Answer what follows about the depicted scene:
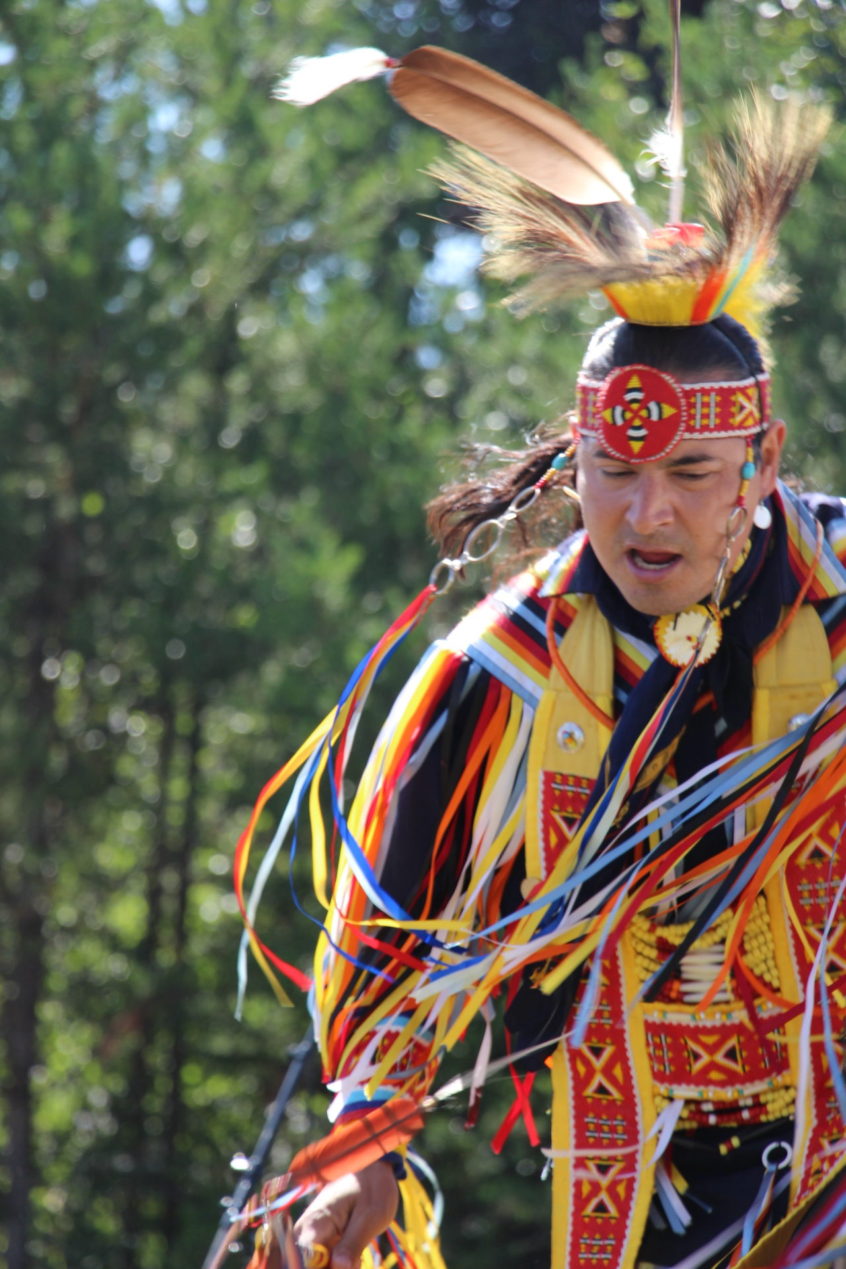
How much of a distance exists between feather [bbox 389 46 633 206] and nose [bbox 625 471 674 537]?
1.29 feet

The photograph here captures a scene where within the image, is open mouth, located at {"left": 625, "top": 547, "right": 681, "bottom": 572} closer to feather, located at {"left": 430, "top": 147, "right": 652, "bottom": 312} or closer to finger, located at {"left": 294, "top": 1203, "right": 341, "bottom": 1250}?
feather, located at {"left": 430, "top": 147, "right": 652, "bottom": 312}

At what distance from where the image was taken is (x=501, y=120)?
2.32m

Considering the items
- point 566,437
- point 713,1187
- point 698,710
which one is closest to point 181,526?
point 566,437

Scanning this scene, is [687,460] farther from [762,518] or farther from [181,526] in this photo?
[181,526]

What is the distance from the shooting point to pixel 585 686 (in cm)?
231

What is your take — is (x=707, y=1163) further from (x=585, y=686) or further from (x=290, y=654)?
(x=290, y=654)

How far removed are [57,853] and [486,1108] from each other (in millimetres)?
1642

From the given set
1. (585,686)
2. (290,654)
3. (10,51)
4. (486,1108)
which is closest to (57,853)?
(290,654)

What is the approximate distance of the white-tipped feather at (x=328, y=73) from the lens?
7.26 ft

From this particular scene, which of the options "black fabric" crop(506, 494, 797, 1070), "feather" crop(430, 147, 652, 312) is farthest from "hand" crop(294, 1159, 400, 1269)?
"feather" crop(430, 147, 652, 312)

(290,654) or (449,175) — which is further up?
(449,175)

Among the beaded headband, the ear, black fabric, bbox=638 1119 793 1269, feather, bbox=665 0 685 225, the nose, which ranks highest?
feather, bbox=665 0 685 225

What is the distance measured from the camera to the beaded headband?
218 cm

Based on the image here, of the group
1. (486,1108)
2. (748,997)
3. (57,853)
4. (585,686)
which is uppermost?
(585,686)
